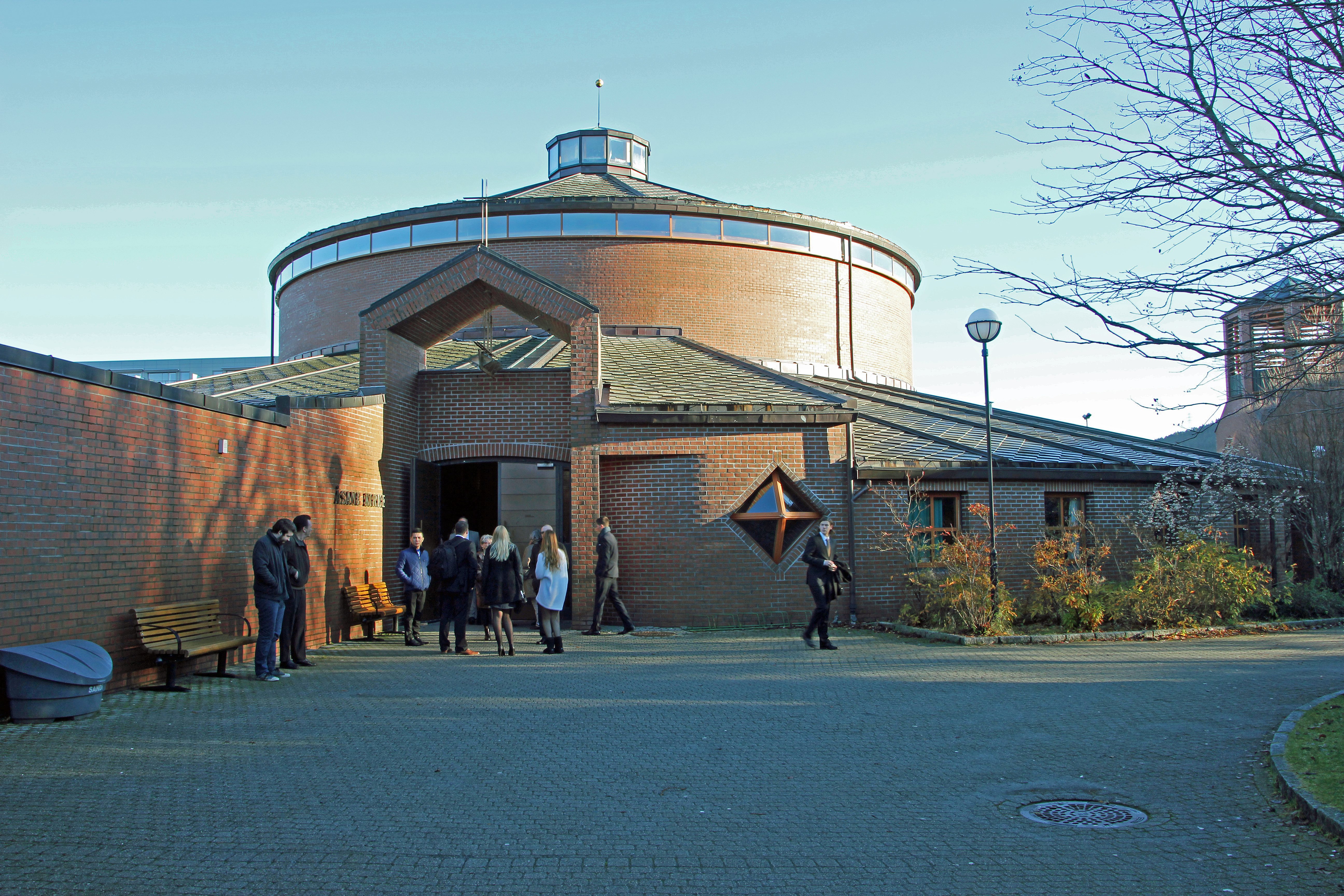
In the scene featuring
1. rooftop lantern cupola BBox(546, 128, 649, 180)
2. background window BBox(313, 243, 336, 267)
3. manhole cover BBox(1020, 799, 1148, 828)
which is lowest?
manhole cover BBox(1020, 799, 1148, 828)

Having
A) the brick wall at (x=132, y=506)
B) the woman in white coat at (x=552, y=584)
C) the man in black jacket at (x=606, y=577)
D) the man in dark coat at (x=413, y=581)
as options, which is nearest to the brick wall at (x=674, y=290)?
the man in black jacket at (x=606, y=577)

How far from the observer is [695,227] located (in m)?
24.4

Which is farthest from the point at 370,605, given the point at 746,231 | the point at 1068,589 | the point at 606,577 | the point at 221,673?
the point at 746,231

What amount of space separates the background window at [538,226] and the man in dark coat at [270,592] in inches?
562

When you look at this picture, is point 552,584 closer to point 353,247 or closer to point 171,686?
point 171,686

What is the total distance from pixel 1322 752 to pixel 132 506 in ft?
34.4

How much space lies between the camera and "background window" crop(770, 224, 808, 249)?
82.9 ft

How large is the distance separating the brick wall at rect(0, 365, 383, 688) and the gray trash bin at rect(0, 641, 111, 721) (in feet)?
0.97

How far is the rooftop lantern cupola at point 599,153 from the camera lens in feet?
99.4

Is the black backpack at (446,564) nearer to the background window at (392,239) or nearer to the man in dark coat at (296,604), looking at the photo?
the man in dark coat at (296,604)

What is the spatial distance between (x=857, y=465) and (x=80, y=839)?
13340mm

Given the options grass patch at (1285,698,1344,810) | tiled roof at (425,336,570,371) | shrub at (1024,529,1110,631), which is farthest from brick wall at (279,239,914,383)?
grass patch at (1285,698,1344,810)

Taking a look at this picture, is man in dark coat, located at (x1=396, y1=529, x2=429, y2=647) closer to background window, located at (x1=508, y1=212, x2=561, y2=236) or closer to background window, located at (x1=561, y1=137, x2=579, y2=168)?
background window, located at (x1=508, y1=212, x2=561, y2=236)

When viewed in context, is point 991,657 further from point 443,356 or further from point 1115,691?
point 443,356
